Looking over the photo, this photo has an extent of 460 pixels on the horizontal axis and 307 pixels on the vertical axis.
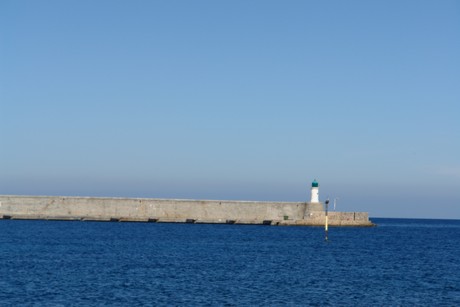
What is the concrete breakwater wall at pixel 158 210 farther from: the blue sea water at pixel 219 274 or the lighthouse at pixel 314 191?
the blue sea water at pixel 219 274

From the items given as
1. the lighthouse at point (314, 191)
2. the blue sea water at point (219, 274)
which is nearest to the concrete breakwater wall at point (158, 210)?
the lighthouse at point (314, 191)

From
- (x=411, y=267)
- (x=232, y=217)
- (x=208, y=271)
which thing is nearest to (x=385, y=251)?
(x=411, y=267)

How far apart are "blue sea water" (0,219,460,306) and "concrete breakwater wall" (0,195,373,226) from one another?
27821mm

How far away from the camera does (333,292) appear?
26938 mm

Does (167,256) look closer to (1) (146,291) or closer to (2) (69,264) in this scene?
(2) (69,264)

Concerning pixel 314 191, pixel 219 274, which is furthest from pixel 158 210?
pixel 219 274

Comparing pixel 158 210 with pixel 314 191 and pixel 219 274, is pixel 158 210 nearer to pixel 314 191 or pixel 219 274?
pixel 314 191

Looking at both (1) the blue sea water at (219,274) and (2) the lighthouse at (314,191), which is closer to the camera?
(1) the blue sea water at (219,274)

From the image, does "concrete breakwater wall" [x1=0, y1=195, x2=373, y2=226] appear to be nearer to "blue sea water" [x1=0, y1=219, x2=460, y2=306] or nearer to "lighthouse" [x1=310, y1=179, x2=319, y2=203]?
"lighthouse" [x1=310, y1=179, x2=319, y2=203]

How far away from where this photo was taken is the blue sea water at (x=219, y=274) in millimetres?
24906

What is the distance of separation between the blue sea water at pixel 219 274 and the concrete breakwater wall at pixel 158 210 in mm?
27821

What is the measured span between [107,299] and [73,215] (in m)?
57.3

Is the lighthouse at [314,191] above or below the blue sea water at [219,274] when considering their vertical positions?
above

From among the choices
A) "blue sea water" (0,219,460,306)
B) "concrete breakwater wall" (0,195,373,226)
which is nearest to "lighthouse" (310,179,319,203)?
"concrete breakwater wall" (0,195,373,226)
